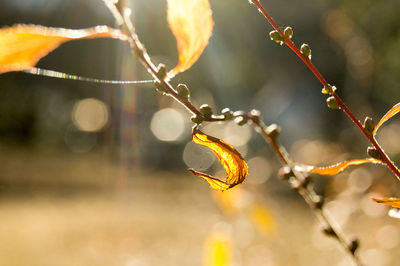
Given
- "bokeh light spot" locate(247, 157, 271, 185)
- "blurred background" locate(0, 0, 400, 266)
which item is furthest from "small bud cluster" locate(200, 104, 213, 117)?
"bokeh light spot" locate(247, 157, 271, 185)

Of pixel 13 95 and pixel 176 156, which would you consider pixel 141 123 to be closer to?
pixel 176 156

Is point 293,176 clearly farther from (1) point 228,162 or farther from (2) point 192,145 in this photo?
(2) point 192,145

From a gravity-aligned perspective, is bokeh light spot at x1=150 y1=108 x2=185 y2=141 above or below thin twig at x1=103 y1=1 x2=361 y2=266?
below

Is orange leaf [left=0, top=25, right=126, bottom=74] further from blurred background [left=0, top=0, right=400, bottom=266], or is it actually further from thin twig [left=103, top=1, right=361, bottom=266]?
blurred background [left=0, top=0, right=400, bottom=266]

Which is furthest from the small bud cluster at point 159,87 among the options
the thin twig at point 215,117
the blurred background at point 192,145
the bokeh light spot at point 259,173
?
the bokeh light spot at point 259,173

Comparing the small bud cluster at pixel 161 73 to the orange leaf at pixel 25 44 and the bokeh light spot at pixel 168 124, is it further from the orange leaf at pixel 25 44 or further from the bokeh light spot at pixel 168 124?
the bokeh light spot at pixel 168 124

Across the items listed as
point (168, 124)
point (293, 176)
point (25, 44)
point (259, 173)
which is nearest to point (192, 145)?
point (168, 124)
